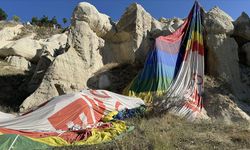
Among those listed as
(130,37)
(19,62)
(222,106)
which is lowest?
(222,106)

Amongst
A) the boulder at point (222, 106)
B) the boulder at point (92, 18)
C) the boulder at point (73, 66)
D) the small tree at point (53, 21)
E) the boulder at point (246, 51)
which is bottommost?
the boulder at point (222, 106)

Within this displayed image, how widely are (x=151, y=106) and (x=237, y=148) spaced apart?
3.06 m

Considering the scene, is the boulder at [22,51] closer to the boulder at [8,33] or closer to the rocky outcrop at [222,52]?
the boulder at [8,33]

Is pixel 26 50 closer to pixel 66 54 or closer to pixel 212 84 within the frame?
pixel 66 54

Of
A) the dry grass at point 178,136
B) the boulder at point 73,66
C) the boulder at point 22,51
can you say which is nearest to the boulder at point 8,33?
the boulder at point 22,51

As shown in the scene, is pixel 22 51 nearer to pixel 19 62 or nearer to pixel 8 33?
pixel 19 62

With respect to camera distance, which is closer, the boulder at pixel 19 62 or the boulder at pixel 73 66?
the boulder at pixel 73 66

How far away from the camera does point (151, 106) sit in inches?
377

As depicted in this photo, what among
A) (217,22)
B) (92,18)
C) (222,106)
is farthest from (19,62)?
(222,106)

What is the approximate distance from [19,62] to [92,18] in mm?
4491

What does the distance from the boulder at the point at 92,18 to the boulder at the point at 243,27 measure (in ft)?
14.3

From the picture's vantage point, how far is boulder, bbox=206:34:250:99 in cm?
1259

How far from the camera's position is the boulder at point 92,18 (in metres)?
13.5

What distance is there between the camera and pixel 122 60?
14.4 meters
